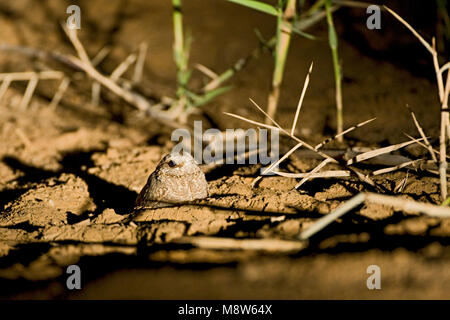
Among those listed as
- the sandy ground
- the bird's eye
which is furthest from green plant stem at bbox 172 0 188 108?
the bird's eye

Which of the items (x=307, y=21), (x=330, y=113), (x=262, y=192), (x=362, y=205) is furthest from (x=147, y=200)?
(x=330, y=113)

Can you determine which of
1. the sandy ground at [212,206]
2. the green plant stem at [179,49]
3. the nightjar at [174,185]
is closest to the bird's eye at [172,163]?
the nightjar at [174,185]

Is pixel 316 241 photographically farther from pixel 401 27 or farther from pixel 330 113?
pixel 401 27

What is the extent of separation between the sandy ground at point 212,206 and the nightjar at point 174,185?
0.09 meters

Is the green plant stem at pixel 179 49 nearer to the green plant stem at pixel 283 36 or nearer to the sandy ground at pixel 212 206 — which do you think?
the sandy ground at pixel 212 206

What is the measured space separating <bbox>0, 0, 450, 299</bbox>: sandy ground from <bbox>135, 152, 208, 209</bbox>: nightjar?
9 centimetres

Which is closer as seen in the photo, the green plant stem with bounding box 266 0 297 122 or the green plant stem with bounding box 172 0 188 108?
the green plant stem with bounding box 266 0 297 122

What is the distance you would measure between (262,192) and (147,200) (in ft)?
1.53

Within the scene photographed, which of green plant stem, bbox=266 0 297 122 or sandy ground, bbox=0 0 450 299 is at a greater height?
green plant stem, bbox=266 0 297 122

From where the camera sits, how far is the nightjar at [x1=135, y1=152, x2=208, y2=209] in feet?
5.45

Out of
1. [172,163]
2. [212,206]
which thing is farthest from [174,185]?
[212,206]

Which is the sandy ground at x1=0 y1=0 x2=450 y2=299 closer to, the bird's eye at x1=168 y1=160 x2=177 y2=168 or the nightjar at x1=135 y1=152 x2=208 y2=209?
the nightjar at x1=135 y1=152 x2=208 y2=209

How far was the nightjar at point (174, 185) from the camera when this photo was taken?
1.66 m
